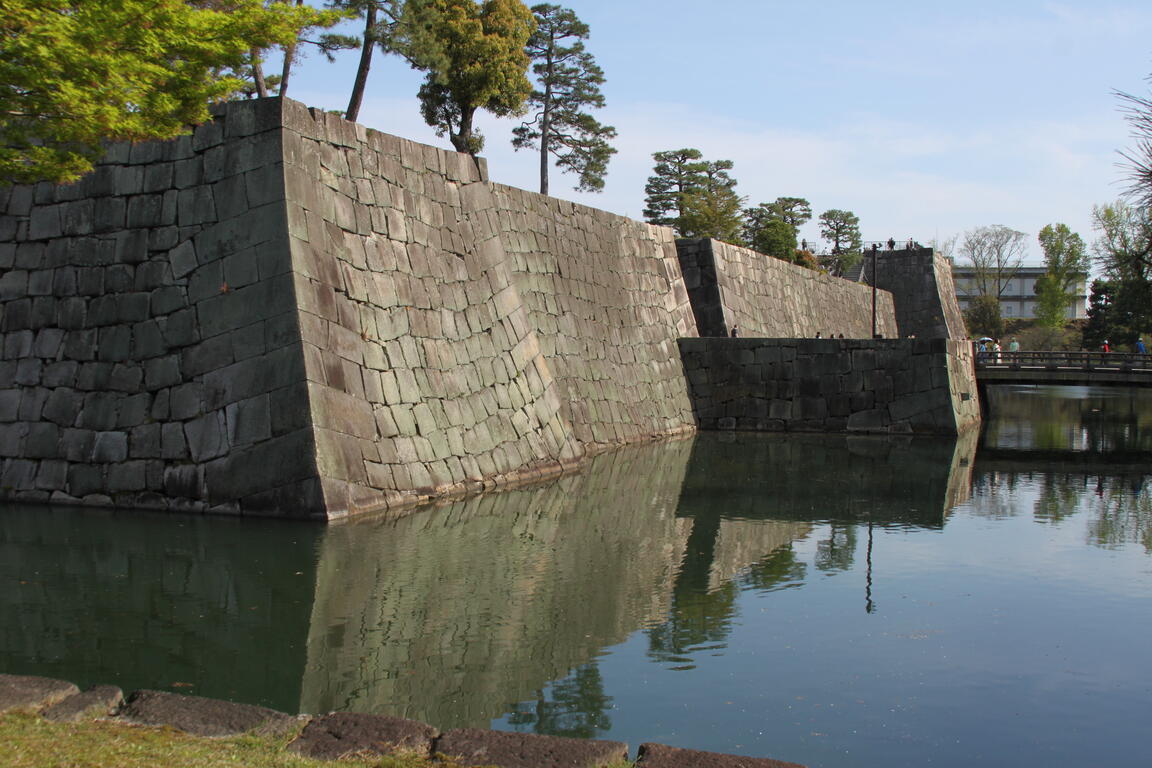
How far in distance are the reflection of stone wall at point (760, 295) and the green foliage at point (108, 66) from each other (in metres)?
15.7

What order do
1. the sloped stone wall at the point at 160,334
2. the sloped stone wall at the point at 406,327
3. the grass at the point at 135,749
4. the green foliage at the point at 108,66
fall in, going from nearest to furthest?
the grass at the point at 135,749, the green foliage at the point at 108,66, the sloped stone wall at the point at 160,334, the sloped stone wall at the point at 406,327

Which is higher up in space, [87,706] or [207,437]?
[207,437]

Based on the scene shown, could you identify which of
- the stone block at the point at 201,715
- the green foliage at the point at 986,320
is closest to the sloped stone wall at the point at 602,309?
the stone block at the point at 201,715

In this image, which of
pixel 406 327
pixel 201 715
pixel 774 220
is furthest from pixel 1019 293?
pixel 201 715

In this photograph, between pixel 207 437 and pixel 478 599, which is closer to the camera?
pixel 478 599

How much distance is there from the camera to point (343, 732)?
3.84 m

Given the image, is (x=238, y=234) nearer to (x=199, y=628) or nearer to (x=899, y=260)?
(x=199, y=628)

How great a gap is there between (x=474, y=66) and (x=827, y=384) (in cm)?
1759

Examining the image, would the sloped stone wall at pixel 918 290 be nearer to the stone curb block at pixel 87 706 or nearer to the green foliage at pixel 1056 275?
the green foliage at pixel 1056 275

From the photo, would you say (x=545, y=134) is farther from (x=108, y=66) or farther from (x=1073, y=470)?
(x=108, y=66)

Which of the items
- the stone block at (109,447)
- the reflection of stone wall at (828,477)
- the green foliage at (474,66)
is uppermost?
the green foliage at (474,66)

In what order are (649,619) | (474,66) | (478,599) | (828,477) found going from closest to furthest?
(649,619) → (478,599) → (828,477) → (474,66)

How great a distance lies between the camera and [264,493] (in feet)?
29.2

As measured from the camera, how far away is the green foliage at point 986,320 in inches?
2477
